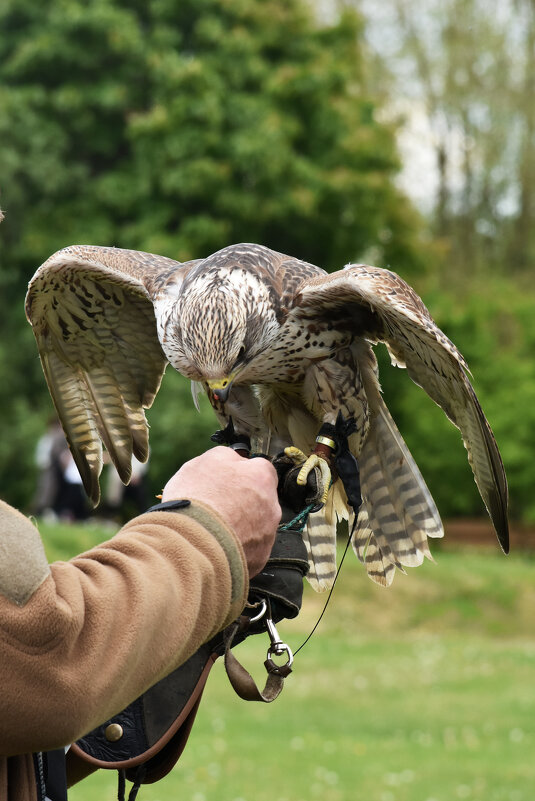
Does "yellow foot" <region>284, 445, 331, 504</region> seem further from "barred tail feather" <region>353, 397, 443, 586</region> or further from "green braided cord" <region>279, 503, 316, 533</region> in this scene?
"barred tail feather" <region>353, 397, 443, 586</region>

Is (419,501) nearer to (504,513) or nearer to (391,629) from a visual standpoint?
(504,513)

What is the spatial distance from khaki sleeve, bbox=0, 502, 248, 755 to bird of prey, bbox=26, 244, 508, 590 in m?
1.14

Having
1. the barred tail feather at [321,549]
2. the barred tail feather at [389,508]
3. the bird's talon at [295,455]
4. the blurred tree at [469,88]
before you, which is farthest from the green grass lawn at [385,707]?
the blurred tree at [469,88]

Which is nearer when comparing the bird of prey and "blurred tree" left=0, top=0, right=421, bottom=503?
the bird of prey

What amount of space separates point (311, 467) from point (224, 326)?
1.73 ft

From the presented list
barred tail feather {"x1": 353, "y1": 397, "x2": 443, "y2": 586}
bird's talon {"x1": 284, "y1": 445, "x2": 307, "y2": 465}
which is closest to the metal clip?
bird's talon {"x1": 284, "y1": 445, "x2": 307, "y2": 465}

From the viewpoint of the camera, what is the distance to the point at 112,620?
1.72 meters

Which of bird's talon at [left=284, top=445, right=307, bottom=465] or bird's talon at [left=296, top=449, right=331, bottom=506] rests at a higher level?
bird's talon at [left=296, top=449, right=331, bottom=506]

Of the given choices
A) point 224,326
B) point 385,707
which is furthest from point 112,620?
point 385,707

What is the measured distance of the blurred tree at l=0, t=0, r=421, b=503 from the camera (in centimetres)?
1958

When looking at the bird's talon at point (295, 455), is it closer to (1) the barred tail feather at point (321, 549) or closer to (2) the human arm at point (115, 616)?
(1) the barred tail feather at point (321, 549)

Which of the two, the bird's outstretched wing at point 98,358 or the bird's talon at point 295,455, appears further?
the bird's outstretched wing at point 98,358

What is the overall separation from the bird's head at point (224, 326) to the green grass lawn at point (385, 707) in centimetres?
428

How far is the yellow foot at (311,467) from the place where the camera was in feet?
9.81
